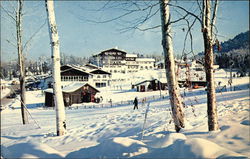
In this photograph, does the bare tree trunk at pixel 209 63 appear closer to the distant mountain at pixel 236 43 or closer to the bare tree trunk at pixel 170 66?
the bare tree trunk at pixel 170 66

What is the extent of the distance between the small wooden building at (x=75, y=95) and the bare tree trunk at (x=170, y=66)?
30.3 metres

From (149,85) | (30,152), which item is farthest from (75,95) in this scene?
(30,152)

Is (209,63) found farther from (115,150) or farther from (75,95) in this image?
(75,95)

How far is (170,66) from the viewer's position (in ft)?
14.8

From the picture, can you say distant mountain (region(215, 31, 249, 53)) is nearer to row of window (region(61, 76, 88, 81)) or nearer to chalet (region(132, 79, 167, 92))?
chalet (region(132, 79, 167, 92))

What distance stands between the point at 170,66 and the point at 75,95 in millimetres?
31206

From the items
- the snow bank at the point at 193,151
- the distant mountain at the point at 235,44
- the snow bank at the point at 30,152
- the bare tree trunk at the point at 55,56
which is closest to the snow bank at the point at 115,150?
the snow bank at the point at 193,151

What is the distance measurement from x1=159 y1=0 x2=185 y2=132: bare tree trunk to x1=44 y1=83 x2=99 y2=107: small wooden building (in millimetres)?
30284

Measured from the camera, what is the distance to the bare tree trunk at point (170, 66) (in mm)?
4406

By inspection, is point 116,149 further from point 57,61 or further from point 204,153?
point 57,61

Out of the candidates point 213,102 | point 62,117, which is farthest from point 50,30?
point 213,102

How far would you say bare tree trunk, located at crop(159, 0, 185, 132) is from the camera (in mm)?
4406

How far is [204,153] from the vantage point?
2164mm

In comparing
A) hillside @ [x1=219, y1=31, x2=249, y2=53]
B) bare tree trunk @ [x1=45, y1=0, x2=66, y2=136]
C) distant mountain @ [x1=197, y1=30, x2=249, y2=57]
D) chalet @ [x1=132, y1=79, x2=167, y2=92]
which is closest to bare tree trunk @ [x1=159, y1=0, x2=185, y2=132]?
distant mountain @ [x1=197, y1=30, x2=249, y2=57]
